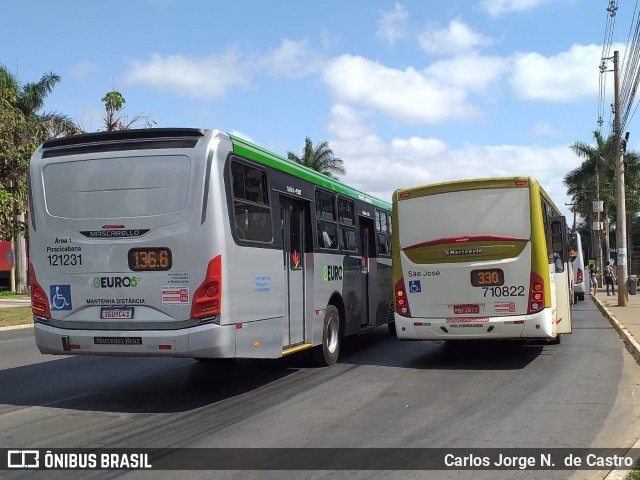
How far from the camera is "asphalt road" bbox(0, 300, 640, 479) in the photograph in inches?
248

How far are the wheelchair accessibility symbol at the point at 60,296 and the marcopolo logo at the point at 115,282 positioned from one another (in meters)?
0.40

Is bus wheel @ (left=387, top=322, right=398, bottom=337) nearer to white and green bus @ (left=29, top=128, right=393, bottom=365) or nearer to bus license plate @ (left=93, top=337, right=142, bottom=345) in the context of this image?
white and green bus @ (left=29, top=128, right=393, bottom=365)

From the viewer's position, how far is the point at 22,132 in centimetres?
2300

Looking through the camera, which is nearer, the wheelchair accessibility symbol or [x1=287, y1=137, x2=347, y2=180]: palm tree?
the wheelchair accessibility symbol

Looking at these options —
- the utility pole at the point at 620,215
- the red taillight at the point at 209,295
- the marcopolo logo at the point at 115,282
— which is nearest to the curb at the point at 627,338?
the utility pole at the point at 620,215

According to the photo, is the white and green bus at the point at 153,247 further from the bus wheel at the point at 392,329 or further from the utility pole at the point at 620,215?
the utility pole at the point at 620,215

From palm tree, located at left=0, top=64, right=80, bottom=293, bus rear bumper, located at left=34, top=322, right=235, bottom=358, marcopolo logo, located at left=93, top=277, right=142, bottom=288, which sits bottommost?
bus rear bumper, located at left=34, top=322, right=235, bottom=358

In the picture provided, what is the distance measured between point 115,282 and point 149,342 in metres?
0.81

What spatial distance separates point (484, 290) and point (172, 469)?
6.41 meters

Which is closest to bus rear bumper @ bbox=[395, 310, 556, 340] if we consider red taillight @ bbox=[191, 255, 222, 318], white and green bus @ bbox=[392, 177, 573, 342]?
white and green bus @ bbox=[392, 177, 573, 342]

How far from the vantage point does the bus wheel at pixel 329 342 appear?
34.8 ft

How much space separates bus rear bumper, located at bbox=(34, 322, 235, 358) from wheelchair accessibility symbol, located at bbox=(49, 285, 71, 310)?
0.85 ft

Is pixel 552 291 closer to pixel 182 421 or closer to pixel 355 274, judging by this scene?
pixel 355 274

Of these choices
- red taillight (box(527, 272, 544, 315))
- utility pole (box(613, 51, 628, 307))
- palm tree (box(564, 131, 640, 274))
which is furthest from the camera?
palm tree (box(564, 131, 640, 274))
